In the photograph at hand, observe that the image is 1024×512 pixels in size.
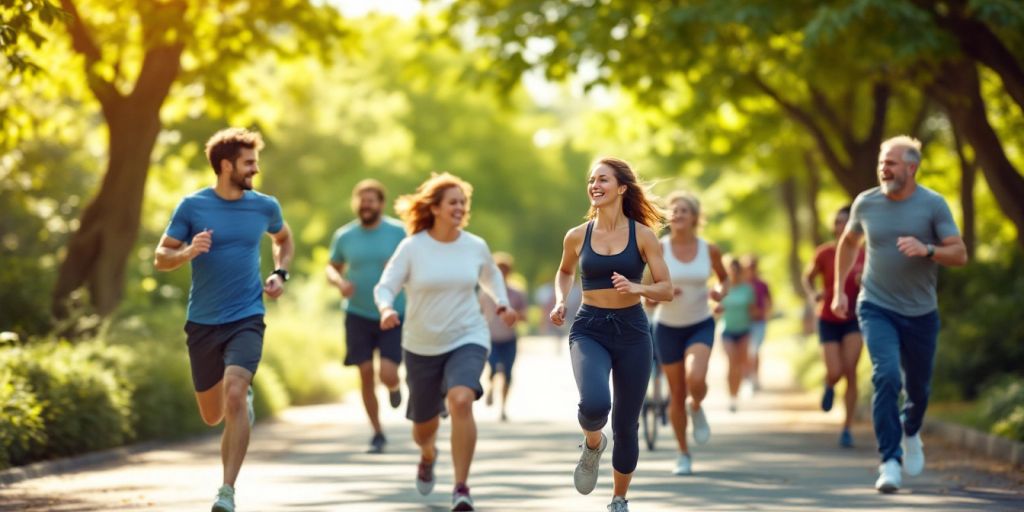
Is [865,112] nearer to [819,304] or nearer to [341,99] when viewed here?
[819,304]

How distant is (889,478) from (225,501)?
444cm

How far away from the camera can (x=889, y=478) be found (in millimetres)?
12039

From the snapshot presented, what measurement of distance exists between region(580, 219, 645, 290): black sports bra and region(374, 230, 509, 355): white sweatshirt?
52.8 inches

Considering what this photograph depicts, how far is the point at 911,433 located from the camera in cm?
1252

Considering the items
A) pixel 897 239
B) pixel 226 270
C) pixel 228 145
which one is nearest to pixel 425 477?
pixel 226 270

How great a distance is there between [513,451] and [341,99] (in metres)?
36.3

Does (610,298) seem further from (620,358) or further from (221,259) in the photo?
(221,259)

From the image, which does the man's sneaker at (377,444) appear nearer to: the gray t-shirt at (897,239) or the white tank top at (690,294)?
the white tank top at (690,294)

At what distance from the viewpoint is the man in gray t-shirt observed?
1208 cm

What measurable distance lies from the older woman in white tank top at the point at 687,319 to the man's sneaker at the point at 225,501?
4345 mm

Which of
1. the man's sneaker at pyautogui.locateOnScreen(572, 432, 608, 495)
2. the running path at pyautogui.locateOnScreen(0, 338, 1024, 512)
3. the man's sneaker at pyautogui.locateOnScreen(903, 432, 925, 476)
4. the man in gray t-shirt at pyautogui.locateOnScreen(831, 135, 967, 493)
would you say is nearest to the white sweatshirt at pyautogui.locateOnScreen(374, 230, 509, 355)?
the running path at pyautogui.locateOnScreen(0, 338, 1024, 512)

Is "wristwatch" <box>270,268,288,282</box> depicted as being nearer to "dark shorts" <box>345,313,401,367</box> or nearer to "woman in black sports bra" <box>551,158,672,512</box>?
"woman in black sports bra" <box>551,158,672,512</box>

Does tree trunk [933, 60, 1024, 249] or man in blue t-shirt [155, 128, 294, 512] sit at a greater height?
tree trunk [933, 60, 1024, 249]

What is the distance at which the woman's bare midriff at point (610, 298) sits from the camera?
9.77m
